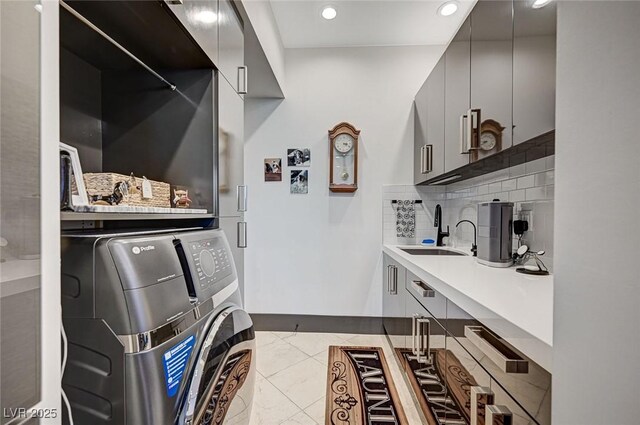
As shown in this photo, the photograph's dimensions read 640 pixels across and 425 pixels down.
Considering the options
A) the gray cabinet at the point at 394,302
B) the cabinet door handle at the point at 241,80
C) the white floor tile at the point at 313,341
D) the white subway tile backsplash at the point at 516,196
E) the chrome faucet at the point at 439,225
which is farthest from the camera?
the chrome faucet at the point at 439,225

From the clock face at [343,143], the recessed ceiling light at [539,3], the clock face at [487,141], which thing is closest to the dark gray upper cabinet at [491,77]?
the clock face at [487,141]

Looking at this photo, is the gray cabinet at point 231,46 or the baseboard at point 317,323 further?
the baseboard at point 317,323

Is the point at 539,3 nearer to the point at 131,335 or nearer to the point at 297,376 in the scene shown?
the point at 131,335

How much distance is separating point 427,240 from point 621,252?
243 centimetres

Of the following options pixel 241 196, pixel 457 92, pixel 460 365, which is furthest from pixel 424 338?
pixel 457 92

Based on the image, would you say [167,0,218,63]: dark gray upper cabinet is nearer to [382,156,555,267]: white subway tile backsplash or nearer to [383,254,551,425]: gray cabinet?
[383,254,551,425]: gray cabinet

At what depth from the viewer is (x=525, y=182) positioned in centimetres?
169

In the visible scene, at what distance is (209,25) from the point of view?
1179mm

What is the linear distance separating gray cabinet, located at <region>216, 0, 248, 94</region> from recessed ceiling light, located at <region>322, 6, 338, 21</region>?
1.04 metres

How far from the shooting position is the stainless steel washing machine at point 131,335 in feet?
1.97

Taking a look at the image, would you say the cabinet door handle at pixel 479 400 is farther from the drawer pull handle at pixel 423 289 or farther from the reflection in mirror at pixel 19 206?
the reflection in mirror at pixel 19 206

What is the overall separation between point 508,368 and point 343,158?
2.35 m

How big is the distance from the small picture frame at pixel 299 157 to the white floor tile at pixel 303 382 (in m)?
1.83

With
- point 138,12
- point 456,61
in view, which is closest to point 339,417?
point 138,12
